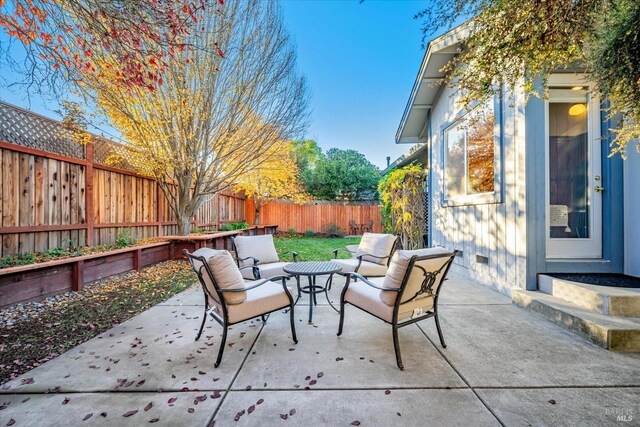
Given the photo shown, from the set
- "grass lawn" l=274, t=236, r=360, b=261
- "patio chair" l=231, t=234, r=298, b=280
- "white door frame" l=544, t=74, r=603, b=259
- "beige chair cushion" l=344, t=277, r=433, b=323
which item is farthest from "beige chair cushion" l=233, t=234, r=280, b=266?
"white door frame" l=544, t=74, r=603, b=259

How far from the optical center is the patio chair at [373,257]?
12.5 ft

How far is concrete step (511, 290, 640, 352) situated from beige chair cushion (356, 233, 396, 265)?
183cm

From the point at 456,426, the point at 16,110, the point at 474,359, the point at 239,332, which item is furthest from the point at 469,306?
the point at 16,110

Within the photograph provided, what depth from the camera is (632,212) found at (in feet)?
10.8

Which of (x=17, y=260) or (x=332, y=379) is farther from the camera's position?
(x=17, y=260)

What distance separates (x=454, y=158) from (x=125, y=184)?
23.4ft

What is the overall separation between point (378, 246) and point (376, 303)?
1873mm

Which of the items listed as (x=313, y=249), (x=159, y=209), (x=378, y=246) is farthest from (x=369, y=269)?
(x=159, y=209)

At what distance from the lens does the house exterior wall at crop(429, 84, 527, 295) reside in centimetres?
358

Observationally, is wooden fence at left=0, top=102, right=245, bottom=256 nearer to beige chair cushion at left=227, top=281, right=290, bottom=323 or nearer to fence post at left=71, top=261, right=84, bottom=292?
fence post at left=71, top=261, right=84, bottom=292

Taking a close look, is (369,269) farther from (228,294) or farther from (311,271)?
(228,294)

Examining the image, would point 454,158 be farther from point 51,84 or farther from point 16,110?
point 16,110

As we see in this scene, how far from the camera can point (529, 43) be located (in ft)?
8.30

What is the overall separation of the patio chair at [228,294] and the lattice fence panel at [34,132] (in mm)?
3876
